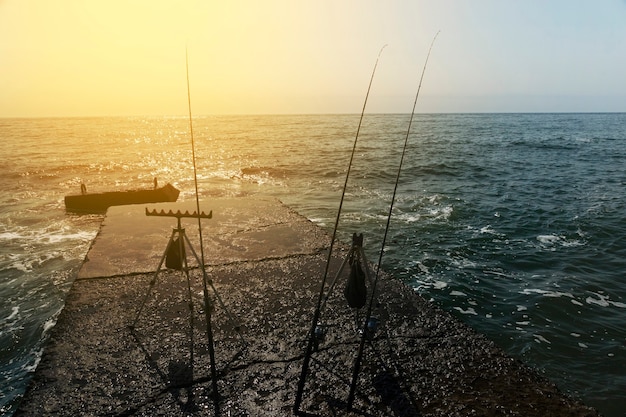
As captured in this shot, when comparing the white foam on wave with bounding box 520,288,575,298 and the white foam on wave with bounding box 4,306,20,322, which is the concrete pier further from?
the white foam on wave with bounding box 520,288,575,298

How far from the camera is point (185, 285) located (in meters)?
6.24

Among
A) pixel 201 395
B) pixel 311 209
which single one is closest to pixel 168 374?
pixel 201 395

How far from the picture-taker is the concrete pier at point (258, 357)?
12.1ft

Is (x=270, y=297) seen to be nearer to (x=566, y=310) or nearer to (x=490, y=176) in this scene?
(x=566, y=310)

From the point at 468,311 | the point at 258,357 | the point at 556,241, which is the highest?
the point at 258,357

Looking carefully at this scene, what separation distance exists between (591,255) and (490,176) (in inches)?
641

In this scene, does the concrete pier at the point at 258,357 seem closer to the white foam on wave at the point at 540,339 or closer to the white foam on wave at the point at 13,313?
the white foam on wave at the point at 13,313

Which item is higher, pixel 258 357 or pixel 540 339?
pixel 258 357

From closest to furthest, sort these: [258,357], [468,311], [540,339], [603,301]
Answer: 1. [258,357]
2. [540,339]
3. [468,311]
4. [603,301]

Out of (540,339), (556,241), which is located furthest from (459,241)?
(540,339)

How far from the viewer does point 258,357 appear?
439 centimetres

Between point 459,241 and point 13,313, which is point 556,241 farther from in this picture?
point 13,313

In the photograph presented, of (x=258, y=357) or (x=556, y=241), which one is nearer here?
(x=258, y=357)

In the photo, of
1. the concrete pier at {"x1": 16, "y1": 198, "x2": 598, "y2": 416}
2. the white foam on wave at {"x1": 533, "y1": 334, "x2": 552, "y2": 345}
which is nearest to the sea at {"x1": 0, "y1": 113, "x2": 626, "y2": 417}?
the white foam on wave at {"x1": 533, "y1": 334, "x2": 552, "y2": 345}
